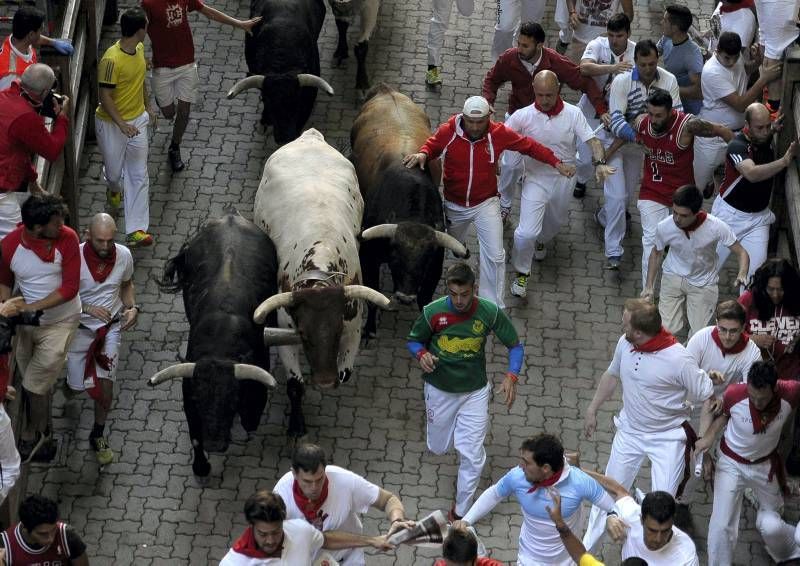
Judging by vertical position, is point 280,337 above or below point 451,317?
below

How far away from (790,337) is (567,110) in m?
3.48

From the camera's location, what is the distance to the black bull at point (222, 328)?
1301 centimetres

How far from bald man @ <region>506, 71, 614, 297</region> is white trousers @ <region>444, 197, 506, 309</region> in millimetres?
377

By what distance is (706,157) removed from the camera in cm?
1550

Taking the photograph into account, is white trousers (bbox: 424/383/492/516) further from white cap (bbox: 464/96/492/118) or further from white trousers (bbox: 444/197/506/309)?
white cap (bbox: 464/96/492/118)

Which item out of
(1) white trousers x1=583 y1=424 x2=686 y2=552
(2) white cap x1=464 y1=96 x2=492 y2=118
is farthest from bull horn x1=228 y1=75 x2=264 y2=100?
(1) white trousers x1=583 y1=424 x2=686 y2=552

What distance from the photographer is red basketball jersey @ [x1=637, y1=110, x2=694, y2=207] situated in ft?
48.5

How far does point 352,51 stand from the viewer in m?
19.4

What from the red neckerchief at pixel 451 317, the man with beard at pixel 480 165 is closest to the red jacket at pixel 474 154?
the man with beard at pixel 480 165

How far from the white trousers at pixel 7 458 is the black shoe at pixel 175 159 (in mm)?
5651

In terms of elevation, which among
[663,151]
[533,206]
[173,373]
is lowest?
[173,373]

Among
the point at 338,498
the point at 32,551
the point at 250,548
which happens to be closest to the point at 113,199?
the point at 32,551

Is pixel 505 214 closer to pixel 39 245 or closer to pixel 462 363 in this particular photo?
pixel 462 363

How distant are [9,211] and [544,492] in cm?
508
